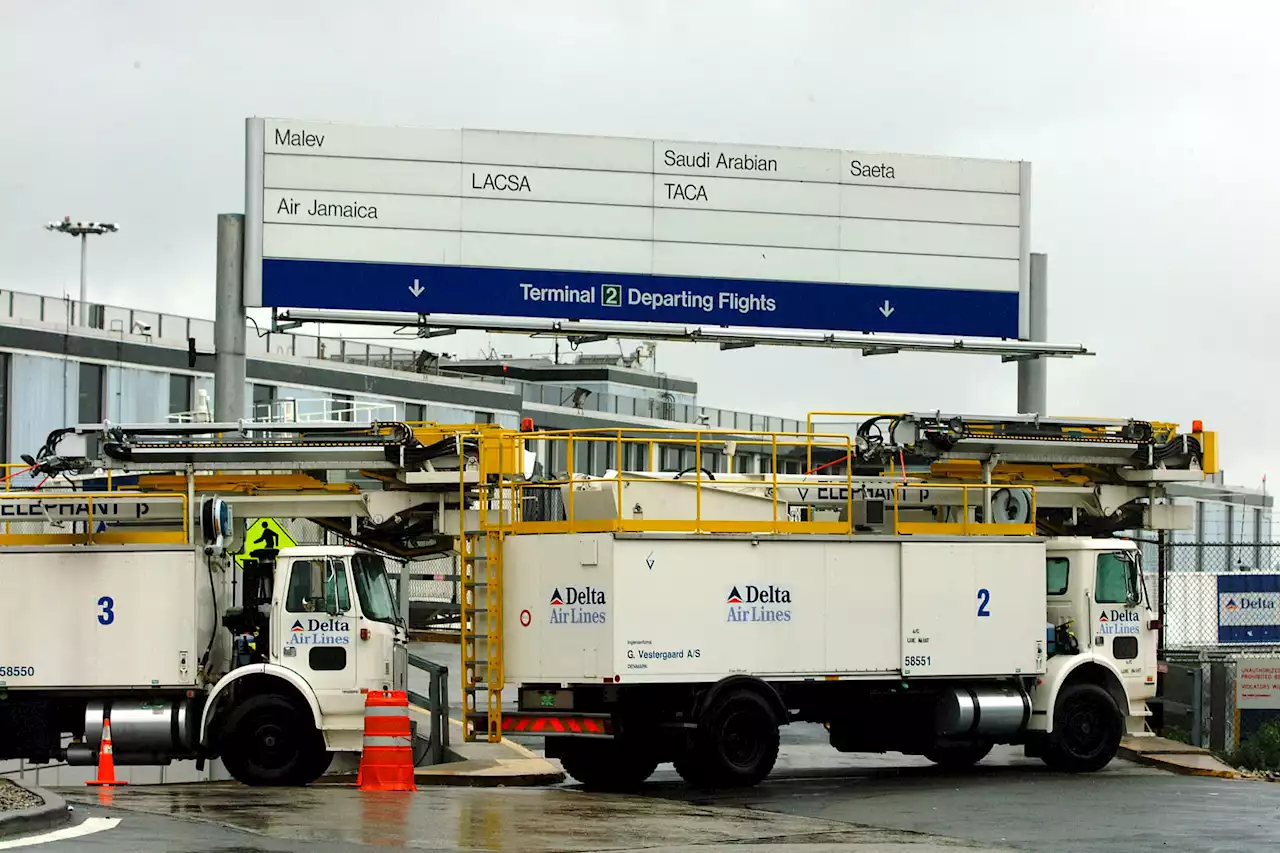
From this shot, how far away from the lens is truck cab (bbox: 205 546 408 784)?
19.9 m

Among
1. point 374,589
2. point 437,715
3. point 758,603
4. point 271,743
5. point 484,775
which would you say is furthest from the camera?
point 437,715

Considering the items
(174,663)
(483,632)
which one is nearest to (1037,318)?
(483,632)

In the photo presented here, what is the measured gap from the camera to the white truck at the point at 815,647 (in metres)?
19.1

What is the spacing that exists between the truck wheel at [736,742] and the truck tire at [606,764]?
2.84 ft

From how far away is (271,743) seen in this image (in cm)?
1988

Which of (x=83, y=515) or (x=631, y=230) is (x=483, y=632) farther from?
(x=631, y=230)

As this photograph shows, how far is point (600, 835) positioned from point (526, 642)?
4.99m

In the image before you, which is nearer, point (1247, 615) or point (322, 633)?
point (322, 633)

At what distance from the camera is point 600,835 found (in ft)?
48.1

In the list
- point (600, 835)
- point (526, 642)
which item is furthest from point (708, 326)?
point (600, 835)

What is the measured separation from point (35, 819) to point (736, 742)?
8080 mm

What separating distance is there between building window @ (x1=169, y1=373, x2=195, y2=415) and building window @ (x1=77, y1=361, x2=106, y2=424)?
1.99 metres

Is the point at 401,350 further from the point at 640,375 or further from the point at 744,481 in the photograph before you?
the point at 744,481

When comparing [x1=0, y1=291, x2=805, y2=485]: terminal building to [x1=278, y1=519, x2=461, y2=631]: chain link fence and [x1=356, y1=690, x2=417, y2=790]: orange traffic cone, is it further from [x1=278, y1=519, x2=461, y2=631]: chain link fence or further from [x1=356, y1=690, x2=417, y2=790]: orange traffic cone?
[x1=356, y1=690, x2=417, y2=790]: orange traffic cone
